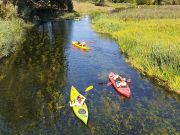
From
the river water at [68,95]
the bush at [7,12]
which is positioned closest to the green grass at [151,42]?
the river water at [68,95]

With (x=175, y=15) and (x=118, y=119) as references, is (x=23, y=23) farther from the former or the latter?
(x=118, y=119)

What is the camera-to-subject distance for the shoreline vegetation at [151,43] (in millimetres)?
29844

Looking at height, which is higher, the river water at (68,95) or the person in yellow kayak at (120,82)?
the person in yellow kayak at (120,82)

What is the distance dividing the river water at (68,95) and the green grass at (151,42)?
3.77ft

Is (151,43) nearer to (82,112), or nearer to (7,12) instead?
(82,112)

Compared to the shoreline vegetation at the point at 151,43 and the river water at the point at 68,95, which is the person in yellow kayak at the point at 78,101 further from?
the shoreline vegetation at the point at 151,43

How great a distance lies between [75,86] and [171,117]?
30.9ft

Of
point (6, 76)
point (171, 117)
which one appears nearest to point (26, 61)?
point (6, 76)

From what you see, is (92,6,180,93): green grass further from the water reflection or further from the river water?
the water reflection

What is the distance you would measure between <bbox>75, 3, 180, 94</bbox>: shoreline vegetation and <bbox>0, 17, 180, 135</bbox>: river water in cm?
105

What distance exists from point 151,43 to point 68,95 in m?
14.6

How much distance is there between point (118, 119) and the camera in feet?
76.0

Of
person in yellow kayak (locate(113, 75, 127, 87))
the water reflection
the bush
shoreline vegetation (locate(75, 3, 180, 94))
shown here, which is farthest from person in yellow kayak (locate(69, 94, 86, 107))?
the bush

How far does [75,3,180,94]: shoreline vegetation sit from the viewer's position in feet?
97.9
